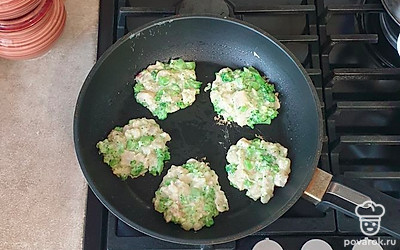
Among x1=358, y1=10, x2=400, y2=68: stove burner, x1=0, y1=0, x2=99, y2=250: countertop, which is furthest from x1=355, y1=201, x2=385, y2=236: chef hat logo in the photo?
x1=0, y1=0, x2=99, y2=250: countertop

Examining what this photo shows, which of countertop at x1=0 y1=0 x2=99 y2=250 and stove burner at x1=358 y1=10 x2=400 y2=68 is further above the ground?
stove burner at x1=358 y1=10 x2=400 y2=68

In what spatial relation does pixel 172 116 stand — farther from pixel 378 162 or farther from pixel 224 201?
pixel 378 162

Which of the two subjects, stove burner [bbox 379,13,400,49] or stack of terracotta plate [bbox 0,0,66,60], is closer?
stack of terracotta plate [bbox 0,0,66,60]

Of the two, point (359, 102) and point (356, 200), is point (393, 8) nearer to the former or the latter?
point (359, 102)

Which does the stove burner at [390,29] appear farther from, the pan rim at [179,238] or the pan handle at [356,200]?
the pan handle at [356,200]

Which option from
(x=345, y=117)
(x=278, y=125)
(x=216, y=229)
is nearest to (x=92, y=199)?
(x=216, y=229)

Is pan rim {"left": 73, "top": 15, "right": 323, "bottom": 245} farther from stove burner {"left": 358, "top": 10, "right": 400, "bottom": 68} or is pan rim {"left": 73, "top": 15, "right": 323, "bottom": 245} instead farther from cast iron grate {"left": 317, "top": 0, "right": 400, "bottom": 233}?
stove burner {"left": 358, "top": 10, "right": 400, "bottom": 68}
